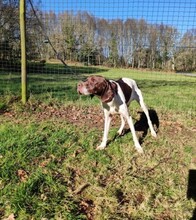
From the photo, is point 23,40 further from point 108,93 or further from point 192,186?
point 192,186

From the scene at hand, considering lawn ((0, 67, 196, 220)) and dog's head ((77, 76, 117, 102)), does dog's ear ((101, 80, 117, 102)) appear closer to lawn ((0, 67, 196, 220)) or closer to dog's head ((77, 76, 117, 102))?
dog's head ((77, 76, 117, 102))

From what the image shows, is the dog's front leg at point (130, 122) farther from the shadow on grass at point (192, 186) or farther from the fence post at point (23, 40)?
the fence post at point (23, 40)

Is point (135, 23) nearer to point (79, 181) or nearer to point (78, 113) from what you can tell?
point (78, 113)

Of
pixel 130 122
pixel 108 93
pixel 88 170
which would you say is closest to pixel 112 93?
pixel 108 93

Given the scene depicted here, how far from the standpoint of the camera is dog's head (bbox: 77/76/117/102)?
3654 mm

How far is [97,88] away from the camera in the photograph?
3.68m

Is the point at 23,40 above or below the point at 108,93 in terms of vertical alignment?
above

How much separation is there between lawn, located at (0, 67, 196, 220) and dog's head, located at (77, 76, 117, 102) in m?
0.86

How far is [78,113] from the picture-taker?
6.02 m

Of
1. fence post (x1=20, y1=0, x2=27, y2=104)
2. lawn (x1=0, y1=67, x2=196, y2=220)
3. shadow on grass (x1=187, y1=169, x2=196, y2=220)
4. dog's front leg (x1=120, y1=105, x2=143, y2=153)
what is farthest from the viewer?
fence post (x1=20, y1=0, x2=27, y2=104)

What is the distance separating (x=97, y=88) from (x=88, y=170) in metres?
1.04

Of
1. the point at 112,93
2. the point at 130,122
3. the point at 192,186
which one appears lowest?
the point at 192,186

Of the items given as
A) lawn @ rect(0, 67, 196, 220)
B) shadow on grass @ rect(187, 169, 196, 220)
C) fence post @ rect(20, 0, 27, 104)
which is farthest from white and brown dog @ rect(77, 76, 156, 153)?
fence post @ rect(20, 0, 27, 104)

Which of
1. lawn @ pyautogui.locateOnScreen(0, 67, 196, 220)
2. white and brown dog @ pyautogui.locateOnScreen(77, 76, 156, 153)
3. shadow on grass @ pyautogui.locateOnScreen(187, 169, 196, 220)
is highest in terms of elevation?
white and brown dog @ pyautogui.locateOnScreen(77, 76, 156, 153)
